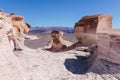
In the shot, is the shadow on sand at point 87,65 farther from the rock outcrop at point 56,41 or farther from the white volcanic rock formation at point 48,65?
the rock outcrop at point 56,41

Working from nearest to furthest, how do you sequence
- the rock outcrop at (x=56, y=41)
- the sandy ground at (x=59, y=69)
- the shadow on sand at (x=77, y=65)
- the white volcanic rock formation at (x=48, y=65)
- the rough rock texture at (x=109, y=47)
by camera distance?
the white volcanic rock formation at (x=48, y=65) < the sandy ground at (x=59, y=69) < the rough rock texture at (x=109, y=47) < the shadow on sand at (x=77, y=65) < the rock outcrop at (x=56, y=41)

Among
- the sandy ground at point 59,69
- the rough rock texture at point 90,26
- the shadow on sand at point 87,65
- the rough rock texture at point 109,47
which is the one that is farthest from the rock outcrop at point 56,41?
the rough rock texture at point 109,47

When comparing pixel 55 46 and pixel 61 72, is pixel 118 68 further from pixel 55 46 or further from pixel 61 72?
pixel 55 46

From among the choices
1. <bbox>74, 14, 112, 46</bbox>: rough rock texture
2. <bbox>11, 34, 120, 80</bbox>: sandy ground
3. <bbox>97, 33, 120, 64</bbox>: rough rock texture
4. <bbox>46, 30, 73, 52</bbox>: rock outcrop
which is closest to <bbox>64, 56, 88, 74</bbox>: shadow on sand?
<bbox>11, 34, 120, 80</bbox>: sandy ground

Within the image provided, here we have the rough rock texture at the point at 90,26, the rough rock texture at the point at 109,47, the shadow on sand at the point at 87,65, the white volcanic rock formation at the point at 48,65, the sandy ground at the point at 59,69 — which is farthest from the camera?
the rough rock texture at the point at 90,26

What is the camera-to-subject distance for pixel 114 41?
5.20 m

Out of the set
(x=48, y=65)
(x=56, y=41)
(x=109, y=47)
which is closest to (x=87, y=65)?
(x=109, y=47)

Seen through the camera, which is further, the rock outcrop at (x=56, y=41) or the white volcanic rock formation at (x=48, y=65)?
the rock outcrop at (x=56, y=41)

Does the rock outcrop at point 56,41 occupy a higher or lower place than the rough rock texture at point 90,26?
lower

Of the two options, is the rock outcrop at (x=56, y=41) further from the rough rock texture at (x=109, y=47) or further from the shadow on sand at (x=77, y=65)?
the rough rock texture at (x=109, y=47)

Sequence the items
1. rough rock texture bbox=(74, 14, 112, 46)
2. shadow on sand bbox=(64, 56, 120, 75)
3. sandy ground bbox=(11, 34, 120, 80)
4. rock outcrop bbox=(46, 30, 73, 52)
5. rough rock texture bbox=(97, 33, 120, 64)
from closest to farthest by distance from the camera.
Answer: sandy ground bbox=(11, 34, 120, 80) < shadow on sand bbox=(64, 56, 120, 75) < rough rock texture bbox=(97, 33, 120, 64) < rough rock texture bbox=(74, 14, 112, 46) < rock outcrop bbox=(46, 30, 73, 52)

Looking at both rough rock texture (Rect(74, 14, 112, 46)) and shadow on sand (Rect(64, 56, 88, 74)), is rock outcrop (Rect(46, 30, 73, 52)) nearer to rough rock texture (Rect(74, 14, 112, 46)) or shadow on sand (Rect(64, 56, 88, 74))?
rough rock texture (Rect(74, 14, 112, 46))

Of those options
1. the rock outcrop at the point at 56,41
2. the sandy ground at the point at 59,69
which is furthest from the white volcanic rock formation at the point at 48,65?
the rock outcrop at the point at 56,41

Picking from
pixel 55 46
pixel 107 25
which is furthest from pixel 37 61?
pixel 55 46
